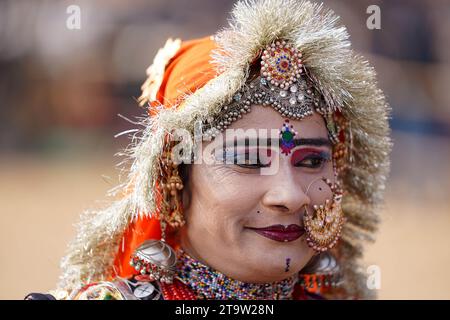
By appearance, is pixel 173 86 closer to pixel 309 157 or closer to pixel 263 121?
pixel 263 121

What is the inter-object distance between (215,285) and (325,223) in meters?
0.44

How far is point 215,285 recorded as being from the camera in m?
2.54

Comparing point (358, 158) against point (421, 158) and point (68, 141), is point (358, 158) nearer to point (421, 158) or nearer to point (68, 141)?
point (421, 158)

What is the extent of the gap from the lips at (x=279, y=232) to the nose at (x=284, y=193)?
5 cm

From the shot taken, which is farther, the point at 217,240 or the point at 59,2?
the point at 59,2

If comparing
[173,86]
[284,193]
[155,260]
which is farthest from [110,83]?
[284,193]

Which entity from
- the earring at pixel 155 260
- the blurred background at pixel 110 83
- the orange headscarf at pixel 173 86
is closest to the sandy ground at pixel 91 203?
the blurred background at pixel 110 83

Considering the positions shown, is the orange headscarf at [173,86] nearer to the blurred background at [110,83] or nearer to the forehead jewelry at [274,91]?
the forehead jewelry at [274,91]

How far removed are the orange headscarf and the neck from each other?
113mm
